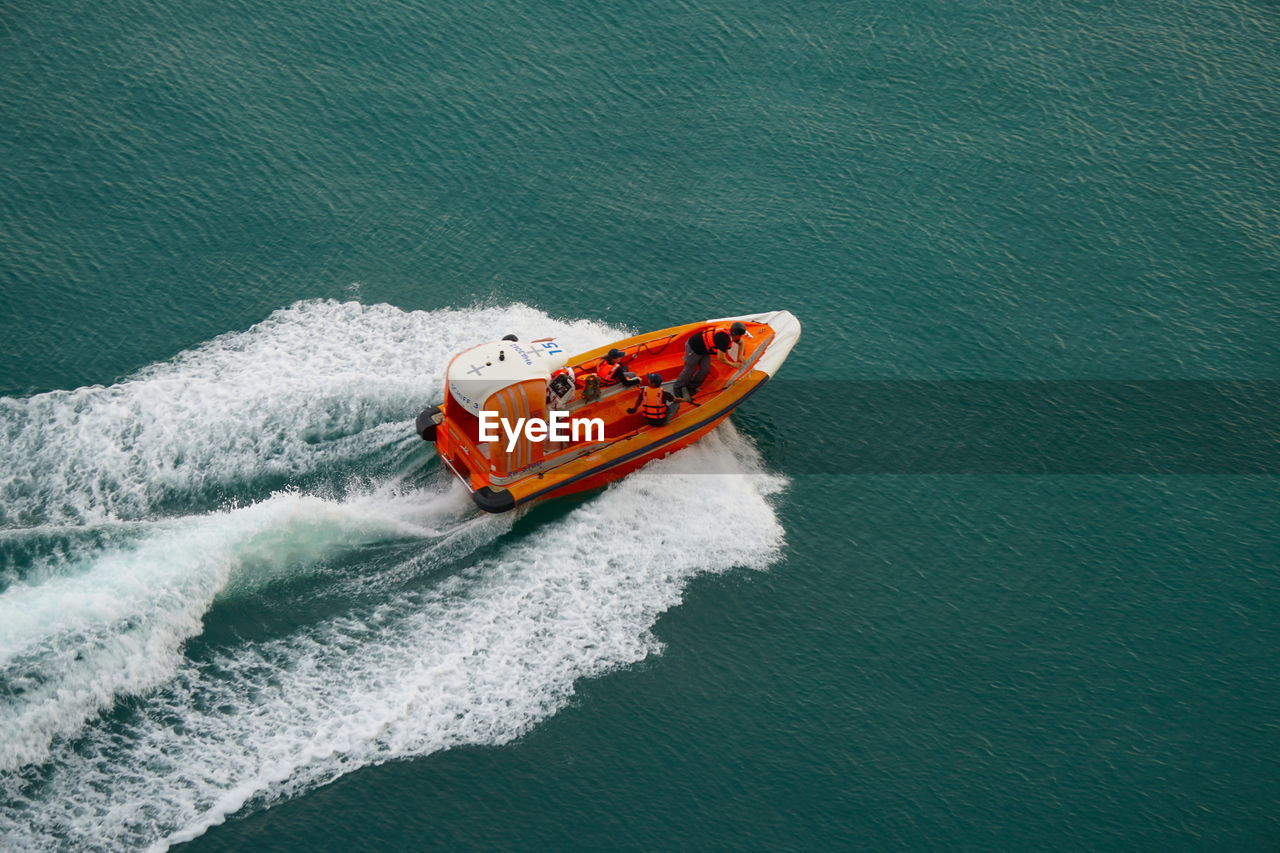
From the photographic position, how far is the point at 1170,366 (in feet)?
113

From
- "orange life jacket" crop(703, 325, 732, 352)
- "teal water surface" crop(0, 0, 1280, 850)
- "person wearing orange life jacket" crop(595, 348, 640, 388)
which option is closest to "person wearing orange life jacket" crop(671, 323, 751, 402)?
"orange life jacket" crop(703, 325, 732, 352)

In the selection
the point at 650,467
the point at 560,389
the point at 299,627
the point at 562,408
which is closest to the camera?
the point at 299,627

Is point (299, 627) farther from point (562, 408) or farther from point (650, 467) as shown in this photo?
point (650, 467)

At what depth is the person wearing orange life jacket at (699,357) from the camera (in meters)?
29.7

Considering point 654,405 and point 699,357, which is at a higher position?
point 699,357

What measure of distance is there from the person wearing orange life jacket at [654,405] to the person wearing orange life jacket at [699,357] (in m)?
0.82

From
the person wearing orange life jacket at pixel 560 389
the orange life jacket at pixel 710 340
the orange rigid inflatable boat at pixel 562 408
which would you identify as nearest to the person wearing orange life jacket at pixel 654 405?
the orange rigid inflatable boat at pixel 562 408

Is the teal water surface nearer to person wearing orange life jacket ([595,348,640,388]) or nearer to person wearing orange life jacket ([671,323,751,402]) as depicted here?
person wearing orange life jacket ([671,323,751,402])

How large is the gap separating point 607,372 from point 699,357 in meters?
2.28

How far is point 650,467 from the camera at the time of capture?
29.9 m

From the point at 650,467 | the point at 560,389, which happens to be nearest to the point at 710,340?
the point at 650,467

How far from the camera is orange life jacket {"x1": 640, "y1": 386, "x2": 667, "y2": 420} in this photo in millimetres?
28922

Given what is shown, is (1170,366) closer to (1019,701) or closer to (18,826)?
(1019,701)

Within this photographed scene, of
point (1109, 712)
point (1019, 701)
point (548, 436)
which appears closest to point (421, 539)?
point (548, 436)
